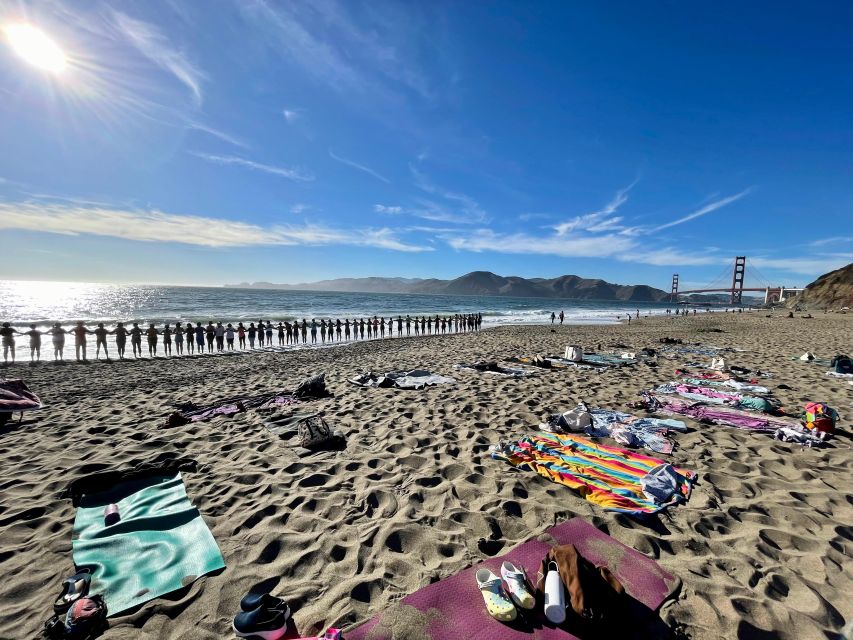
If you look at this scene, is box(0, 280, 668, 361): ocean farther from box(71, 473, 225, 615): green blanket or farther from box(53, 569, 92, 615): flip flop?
box(53, 569, 92, 615): flip flop

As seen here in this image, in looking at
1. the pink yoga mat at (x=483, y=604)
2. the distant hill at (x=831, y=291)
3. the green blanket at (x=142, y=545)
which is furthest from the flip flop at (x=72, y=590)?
the distant hill at (x=831, y=291)

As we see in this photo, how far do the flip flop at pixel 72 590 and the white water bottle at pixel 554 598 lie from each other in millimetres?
3385

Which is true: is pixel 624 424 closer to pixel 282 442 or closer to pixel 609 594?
pixel 609 594

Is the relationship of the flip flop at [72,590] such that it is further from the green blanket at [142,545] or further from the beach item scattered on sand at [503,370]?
the beach item scattered on sand at [503,370]

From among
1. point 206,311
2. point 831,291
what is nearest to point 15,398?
point 206,311

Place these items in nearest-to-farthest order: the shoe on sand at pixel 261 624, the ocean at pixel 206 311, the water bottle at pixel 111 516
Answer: the shoe on sand at pixel 261 624, the water bottle at pixel 111 516, the ocean at pixel 206 311

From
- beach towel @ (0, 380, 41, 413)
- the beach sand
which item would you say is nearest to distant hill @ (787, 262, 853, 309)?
the beach sand

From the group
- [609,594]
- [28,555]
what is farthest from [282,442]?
[609,594]

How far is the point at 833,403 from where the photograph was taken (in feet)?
22.1

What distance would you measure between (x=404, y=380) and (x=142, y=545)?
20.0 feet

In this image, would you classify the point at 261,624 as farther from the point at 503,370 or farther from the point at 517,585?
the point at 503,370

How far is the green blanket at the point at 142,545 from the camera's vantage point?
277 centimetres

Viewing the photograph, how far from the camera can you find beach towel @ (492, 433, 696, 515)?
374cm

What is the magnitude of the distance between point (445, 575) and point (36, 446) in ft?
21.5
